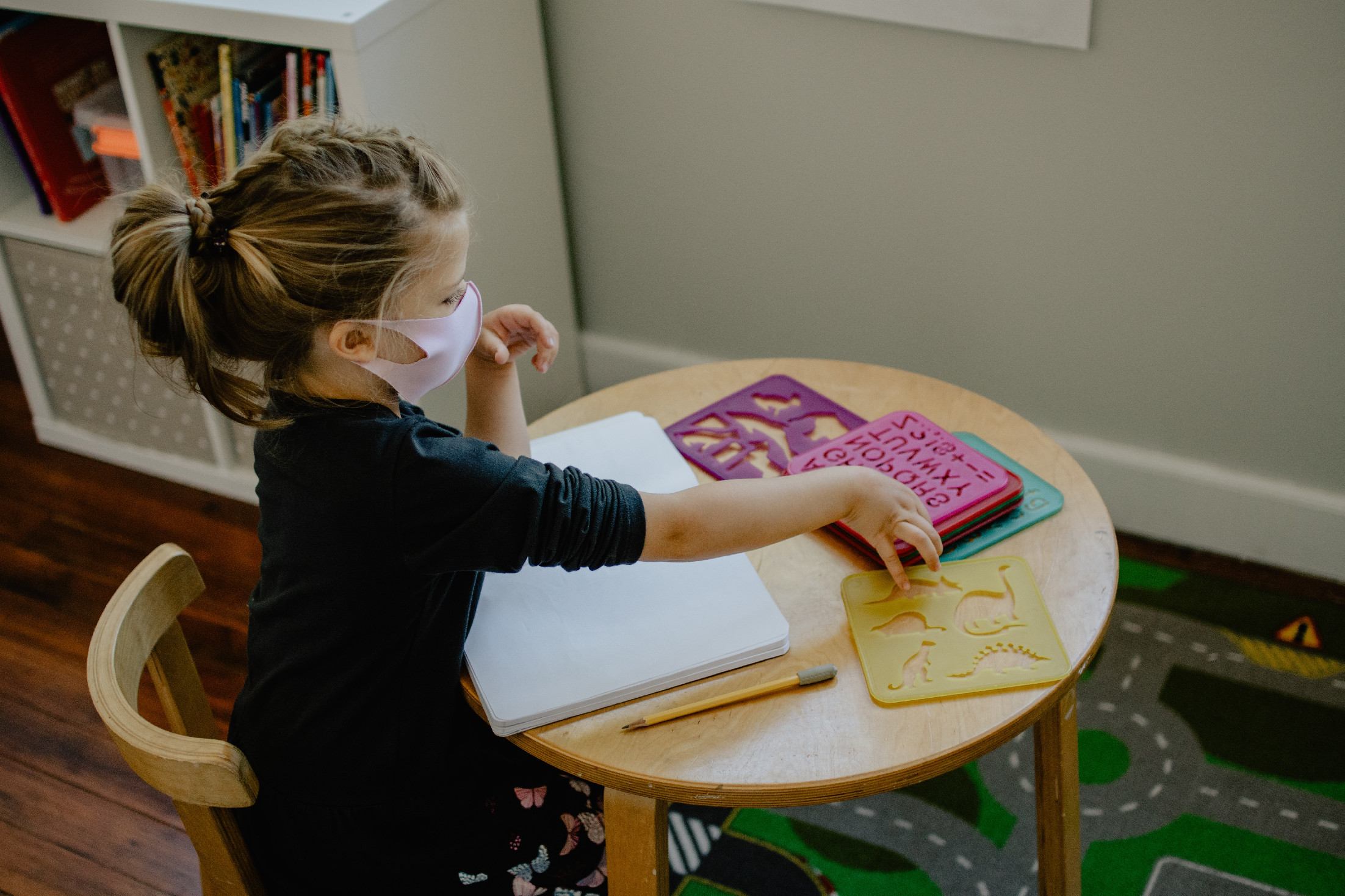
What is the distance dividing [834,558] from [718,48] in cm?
106

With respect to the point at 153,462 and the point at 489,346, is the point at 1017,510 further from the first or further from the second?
the point at 153,462

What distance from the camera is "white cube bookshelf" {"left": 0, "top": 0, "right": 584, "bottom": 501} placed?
153 centimetres

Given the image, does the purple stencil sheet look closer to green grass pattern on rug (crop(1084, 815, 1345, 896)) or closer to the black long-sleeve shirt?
the black long-sleeve shirt

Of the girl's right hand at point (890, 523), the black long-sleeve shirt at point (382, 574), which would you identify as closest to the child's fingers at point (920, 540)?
the girl's right hand at point (890, 523)

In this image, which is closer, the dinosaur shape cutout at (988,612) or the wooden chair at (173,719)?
the wooden chair at (173,719)

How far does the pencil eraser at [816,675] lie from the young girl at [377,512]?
0.11m

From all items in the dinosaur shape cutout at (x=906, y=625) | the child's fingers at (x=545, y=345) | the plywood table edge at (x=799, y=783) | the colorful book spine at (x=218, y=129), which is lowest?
the plywood table edge at (x=799, y=783)

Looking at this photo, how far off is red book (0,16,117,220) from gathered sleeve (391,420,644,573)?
1410 mm

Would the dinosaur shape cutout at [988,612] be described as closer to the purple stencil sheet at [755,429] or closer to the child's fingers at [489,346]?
the purple stencil sheet at [755,429]

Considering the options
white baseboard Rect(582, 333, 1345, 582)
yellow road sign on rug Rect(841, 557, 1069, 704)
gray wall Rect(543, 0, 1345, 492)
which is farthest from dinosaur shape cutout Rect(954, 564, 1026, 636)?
white baseboard Rect(582, 333, 1345, 582)

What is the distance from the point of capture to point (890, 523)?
98 centimetres

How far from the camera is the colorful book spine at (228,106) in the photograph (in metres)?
1.64

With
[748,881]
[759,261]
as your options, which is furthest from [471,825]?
[759,261]

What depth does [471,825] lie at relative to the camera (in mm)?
1008
